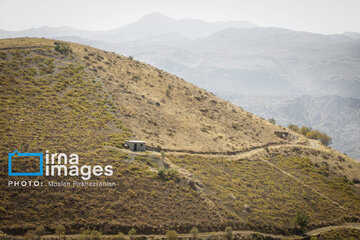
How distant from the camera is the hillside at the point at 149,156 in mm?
32188

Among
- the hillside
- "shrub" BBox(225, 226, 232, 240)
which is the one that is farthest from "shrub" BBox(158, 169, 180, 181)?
"shrub" BBox(225, 226, 232, 240)

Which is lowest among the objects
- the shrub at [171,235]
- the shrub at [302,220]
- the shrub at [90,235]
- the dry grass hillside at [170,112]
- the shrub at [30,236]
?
the shrub at [302,220]

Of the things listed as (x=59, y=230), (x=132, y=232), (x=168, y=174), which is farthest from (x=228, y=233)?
(x=59, y=230)

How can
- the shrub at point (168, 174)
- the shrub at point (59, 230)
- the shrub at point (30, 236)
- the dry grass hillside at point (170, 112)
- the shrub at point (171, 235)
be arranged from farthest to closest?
the dry grass hillside at point (170, 112), the shrub at point (168, 174), the shrub at point (171, 235), the shrub at point (59, 230), the shrub at point (30, 236)

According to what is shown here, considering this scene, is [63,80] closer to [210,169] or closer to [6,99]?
[6,99]

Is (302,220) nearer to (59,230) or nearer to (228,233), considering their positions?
(228,233)

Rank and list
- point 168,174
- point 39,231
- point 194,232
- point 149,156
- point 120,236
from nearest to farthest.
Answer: point 39,231 < point 120,236 < point 194,232 < point 168,174 < point 149,156

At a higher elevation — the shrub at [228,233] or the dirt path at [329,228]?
the shrub at [228,233]

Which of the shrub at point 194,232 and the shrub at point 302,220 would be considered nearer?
the shrub at point 194,232

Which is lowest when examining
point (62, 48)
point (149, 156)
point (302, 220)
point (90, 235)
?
point (302, 220)

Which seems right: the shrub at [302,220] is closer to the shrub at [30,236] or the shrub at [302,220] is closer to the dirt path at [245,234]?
the dirt path at [245,234]

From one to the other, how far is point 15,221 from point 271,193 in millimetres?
41965

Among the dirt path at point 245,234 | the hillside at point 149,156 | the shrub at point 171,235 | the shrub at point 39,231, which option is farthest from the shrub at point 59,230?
the shrub at point 171,235

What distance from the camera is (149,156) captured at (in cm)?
4734
